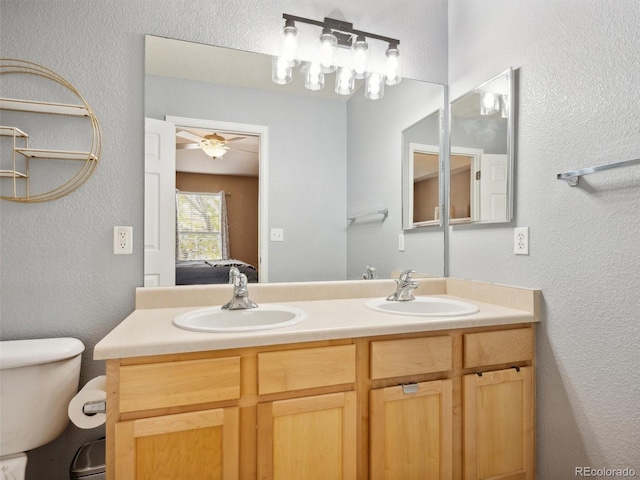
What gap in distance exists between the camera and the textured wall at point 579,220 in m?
1.11

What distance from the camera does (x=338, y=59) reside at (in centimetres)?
178

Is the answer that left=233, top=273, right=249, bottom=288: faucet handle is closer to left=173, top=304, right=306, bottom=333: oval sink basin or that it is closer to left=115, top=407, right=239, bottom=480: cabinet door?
left=173, top=304, right=306, bottom=333: oval sink basin

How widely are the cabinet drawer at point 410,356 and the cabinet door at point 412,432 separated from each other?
0.18ft

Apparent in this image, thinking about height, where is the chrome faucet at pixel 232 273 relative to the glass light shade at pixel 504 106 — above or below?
below

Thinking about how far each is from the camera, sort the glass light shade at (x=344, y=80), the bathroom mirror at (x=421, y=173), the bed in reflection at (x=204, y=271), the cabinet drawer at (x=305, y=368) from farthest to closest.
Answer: the bathroom mirror at (x=421, y=173) → the glass light shade at (x=344, y=80) → the bed in reflection at (x=204, y=271) → the cabinet drawer at (x=305, y=368)

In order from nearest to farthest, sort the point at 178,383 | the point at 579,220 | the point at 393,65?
the point at 178,383 < the point at 579,220 < the point at 393,65

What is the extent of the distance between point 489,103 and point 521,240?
67 cm

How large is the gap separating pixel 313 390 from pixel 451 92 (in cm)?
170

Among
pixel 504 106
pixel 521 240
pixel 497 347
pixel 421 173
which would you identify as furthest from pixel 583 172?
pixel 421 173

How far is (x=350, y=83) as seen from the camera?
1.79 metres

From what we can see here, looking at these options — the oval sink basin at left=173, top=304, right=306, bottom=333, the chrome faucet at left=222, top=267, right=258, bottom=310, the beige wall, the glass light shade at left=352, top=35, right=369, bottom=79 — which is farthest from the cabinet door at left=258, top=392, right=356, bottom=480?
the glass light shade at left=352, top=35, right=369, bottom=79

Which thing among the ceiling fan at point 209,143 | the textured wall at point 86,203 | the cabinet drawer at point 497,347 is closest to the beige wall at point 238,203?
the ceiling fan at point 209,143

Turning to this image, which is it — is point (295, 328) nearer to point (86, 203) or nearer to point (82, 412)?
point (82, 412)

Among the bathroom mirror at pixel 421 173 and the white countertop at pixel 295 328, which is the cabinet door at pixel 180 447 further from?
the bathroom mirror at pixel 421 173
